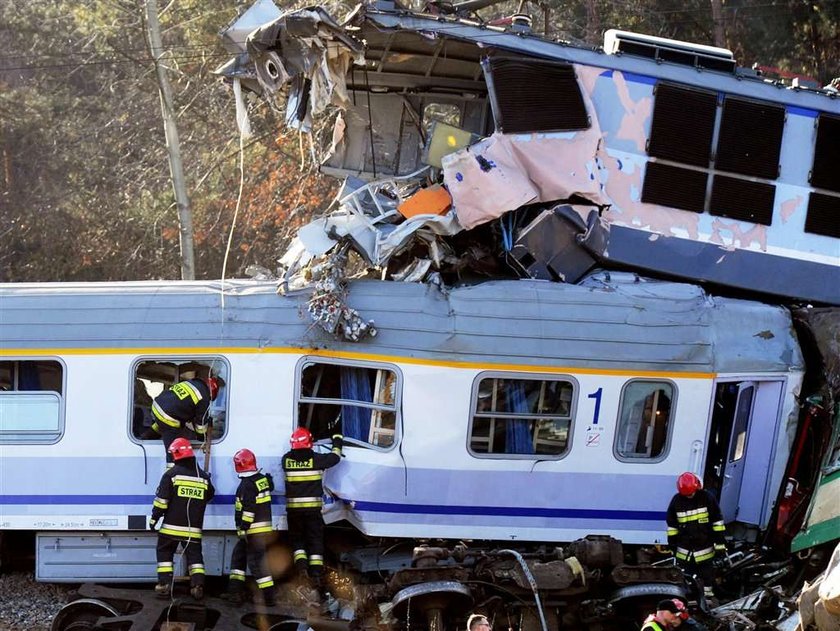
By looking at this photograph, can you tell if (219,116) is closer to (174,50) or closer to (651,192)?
(174,50)

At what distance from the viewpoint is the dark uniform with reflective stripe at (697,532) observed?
1097 centimetres

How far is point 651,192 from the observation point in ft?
41.1

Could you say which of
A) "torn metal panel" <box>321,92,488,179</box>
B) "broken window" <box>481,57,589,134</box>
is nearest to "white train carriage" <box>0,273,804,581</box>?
"broken window" <box>481,57,589,134</box>

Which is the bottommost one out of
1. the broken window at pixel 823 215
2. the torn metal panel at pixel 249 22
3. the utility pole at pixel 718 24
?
the broken window at pixel 823 215

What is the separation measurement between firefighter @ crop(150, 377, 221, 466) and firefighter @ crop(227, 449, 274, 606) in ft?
1.67

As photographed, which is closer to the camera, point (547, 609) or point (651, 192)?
point (547, 609)

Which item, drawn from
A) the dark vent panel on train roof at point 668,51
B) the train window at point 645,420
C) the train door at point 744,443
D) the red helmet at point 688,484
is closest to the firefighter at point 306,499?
the train window at point 645,420

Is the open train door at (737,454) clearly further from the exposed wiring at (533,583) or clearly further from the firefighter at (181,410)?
the firefighter at (181,410)

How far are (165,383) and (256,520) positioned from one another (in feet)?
5.33

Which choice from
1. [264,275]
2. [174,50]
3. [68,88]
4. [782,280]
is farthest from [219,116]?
[782,280]

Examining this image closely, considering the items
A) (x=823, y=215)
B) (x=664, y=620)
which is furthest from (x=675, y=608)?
(x=823, y=215)

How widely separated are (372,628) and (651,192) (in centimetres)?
532

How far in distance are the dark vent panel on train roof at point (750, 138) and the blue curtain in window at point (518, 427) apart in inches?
137

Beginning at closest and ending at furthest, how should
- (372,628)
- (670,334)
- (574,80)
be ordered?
(372,628)
(670,334)
(574,80)
